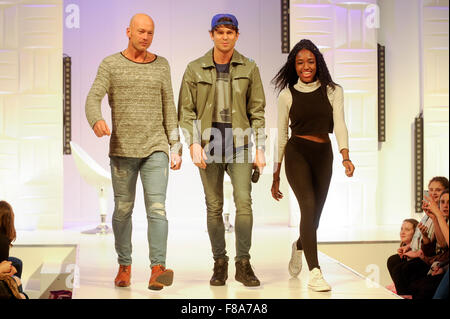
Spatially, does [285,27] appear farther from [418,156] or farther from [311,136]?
[311,136]

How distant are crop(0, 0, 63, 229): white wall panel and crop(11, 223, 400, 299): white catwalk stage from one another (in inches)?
15.8

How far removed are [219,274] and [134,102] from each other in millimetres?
978

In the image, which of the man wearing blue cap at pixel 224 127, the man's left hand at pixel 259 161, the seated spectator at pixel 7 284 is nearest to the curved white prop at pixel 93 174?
the seated spectator at pixel 7 284

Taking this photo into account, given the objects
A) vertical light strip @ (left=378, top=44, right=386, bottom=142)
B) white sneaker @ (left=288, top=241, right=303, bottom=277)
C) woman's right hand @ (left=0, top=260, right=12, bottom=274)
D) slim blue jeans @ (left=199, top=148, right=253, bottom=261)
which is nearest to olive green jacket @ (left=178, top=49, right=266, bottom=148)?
slim blue jeans @ (left=199, top=148, right=253, bottom=261)

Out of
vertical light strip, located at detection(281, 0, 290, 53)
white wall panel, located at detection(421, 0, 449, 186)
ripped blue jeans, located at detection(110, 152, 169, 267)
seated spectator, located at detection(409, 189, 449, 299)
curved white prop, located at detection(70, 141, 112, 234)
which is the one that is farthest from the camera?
vertical light strip, located at detection(281, 0, 290, 53)

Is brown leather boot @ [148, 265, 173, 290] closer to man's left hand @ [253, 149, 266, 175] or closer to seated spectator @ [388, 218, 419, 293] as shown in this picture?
man's left hand @ [253, 149, 266, 175]

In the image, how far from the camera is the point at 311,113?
3732 millimetres

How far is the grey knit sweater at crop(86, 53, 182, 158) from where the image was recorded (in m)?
3.61

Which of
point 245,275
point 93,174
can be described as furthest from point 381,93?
point 245,275

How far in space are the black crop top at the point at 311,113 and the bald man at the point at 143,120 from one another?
2.07 feet

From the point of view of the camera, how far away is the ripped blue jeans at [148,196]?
3596 mm

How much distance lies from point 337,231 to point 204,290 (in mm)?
2970

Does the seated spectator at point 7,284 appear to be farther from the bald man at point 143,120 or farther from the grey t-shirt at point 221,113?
the grey t-shirt at point 221,113
